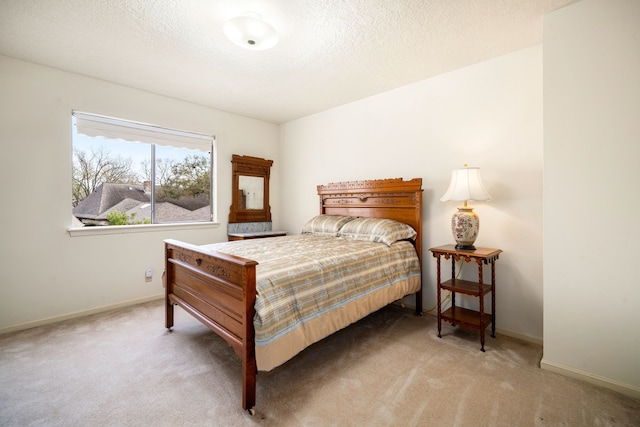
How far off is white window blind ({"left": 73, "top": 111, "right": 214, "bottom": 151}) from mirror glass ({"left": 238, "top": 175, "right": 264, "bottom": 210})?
28.2 inches

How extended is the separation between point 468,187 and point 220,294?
2167 millimetres

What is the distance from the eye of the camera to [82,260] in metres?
3.04

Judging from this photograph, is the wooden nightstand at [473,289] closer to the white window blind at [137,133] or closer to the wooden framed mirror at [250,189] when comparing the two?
the wooden framed mirror at [250,189]

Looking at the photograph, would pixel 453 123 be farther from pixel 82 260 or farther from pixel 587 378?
pixel 82 260

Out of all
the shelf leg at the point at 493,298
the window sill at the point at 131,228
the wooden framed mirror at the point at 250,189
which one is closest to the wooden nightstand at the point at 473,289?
the shelf leg at the point at 493,298

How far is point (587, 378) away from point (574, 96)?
188 cm

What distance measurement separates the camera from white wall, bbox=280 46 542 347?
8.13 ft

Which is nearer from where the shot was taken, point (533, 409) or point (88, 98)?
point (533, 409)

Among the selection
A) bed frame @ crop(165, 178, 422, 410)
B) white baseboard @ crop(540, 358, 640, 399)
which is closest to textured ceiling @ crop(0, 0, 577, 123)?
bed frame @ crop(165, 178, 422, 410)

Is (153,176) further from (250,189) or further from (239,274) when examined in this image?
(239,274)

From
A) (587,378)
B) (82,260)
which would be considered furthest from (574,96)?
(82,260)

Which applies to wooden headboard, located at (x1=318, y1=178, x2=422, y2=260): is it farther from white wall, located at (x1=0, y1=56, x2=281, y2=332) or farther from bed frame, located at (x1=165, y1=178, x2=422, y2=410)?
white wall, located at (x1=0, y1=56, x2=281, y2=332)

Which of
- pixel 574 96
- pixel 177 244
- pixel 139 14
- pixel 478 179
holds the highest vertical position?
pixel 139 14

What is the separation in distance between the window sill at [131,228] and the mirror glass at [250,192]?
1.92 ft
